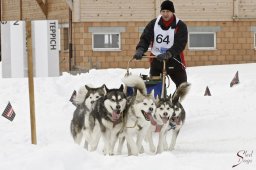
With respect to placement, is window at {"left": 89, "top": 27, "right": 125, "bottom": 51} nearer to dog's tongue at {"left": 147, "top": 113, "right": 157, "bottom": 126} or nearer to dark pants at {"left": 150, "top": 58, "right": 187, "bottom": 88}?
dark pants at {"left": 150, "top": 58, "right": 187, "bottom": 88}

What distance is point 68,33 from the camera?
2589 centimetres

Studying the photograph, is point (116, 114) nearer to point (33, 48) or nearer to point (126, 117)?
point (126, 117)

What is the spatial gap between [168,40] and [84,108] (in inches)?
71.8

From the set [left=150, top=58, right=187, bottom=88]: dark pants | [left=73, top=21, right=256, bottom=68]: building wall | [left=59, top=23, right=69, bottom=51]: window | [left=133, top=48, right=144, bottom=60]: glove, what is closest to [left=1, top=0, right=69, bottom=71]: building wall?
[left=59, top=23, right=69, bottom=51]: window

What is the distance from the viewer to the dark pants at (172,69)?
10.5m

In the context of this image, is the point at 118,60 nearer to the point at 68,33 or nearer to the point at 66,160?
the point at 68,33

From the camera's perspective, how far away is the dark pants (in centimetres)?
1046

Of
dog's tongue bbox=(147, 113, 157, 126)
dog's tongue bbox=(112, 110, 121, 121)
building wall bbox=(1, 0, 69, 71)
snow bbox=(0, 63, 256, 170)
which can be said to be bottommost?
snow bbox=(0, 63, 256, 170)

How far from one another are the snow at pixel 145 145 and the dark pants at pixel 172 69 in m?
0.85

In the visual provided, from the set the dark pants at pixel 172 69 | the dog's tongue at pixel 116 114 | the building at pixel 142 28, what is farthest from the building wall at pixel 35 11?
the dog's tongue at pixel 116 114

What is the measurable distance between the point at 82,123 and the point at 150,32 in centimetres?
191

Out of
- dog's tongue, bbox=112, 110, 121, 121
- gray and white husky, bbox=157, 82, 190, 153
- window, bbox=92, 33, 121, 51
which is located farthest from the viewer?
window, bbox=92, 33, 121, 51

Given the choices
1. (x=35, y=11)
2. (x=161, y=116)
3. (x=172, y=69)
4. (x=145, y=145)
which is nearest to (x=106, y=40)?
(x=35, y=11)

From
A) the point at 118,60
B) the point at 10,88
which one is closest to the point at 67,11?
the point at 118,60
